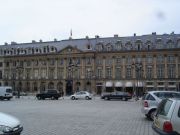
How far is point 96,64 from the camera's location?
302 ft

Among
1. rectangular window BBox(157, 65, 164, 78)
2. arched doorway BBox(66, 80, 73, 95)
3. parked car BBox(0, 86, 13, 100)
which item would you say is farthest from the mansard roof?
parked car BBox(0, 86, 13, 100)

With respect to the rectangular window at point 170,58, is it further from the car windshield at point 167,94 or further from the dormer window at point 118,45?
the car windshield at point 167,94

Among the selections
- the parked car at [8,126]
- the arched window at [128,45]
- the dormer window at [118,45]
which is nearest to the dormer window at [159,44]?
the arched window at [128,45]

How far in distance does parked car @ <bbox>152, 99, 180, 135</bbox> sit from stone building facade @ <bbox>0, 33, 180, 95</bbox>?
6609 centimetres

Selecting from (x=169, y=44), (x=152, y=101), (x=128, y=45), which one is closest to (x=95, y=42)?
(x=128, y=45)

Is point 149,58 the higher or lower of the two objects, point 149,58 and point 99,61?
the higher

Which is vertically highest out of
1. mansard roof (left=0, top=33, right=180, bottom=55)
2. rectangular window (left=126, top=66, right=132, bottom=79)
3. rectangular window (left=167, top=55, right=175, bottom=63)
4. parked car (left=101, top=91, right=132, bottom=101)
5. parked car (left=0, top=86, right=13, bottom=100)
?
mansard roof (left=0, top=33, right=180, bottom=55)

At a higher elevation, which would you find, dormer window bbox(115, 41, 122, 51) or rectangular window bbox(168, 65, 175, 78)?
dormer window bbox(115, 41, 122, 51)

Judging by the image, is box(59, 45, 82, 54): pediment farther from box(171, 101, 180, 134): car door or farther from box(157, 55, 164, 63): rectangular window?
box(171, 101, 180, 134): car door

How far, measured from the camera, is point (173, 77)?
83375 mm

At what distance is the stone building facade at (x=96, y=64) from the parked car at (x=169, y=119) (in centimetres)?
6609

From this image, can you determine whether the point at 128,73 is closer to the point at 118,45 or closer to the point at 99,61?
the point at 118,45

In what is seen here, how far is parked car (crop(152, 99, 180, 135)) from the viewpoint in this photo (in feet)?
32.3

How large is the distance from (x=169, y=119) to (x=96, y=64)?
82049 millimetres
